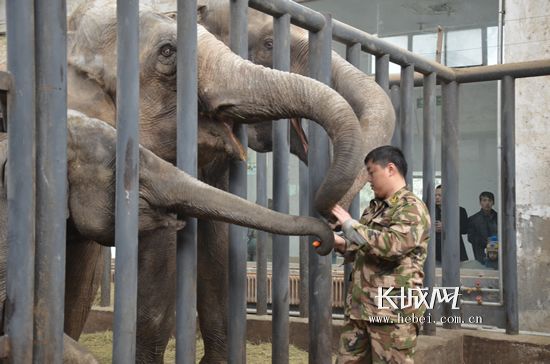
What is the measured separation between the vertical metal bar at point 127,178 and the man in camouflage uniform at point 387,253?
92 centimetres

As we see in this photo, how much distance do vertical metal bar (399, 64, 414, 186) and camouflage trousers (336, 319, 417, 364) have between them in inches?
49.1

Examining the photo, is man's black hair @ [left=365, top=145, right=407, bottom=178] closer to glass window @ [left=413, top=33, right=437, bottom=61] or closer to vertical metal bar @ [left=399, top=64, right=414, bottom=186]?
vertical metal bar @ [left=399, top=64, right=414, bottom=186]

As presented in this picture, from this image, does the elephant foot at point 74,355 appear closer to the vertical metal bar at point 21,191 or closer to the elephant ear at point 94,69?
the vertical metal bar at point 21,191

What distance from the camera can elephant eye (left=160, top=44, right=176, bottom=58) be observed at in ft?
12.3

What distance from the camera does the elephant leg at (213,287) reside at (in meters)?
4.70

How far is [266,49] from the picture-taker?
452 cm

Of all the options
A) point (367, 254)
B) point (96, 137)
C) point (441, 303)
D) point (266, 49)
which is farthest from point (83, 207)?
point (441, 303)

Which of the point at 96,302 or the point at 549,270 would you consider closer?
the point at 96,302

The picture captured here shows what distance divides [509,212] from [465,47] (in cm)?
299

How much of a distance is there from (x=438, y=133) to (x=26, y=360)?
6676 millimetres

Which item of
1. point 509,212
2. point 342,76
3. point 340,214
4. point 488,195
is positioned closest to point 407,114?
point 342,76

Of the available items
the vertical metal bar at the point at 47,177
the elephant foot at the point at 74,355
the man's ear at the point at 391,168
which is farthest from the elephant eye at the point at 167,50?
the elephant foot at the point at 74,355

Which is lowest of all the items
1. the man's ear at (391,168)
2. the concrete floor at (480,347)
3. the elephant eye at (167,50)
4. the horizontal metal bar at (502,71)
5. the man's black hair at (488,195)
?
the concrete floor at (480,347)

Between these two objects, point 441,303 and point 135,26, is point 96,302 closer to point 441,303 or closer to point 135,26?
point 441,303
